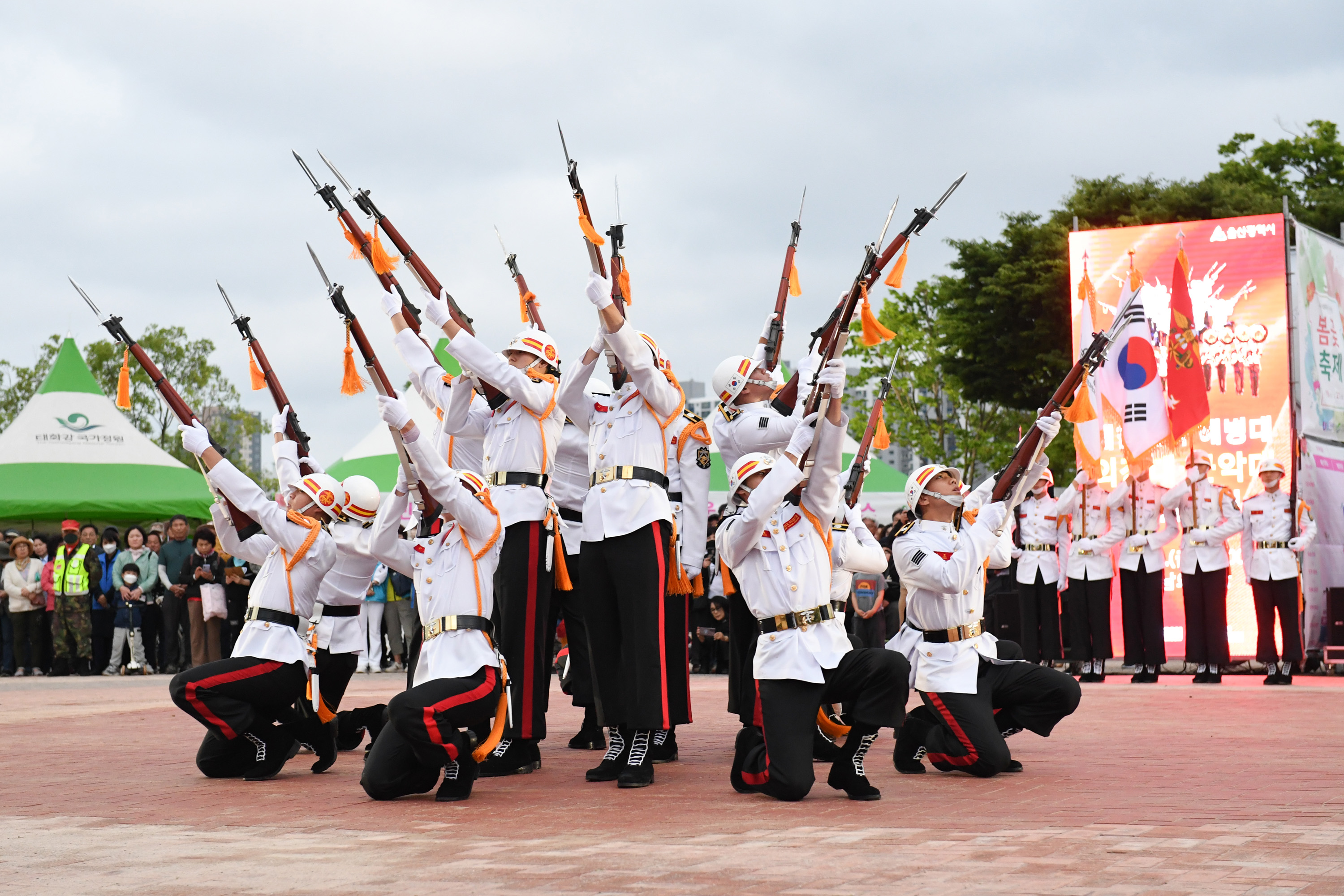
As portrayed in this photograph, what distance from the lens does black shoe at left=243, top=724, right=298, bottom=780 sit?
763cm

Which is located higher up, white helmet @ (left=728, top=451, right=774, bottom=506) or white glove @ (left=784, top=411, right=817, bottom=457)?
white glove @ (left=784, top=411, right=817, bottom=457)

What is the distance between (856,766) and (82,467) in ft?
66.8

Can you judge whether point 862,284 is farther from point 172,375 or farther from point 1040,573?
point 172,375

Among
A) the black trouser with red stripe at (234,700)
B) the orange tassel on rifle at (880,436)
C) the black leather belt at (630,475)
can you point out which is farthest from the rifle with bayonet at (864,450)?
the black trouser with red stripe at (234,700)

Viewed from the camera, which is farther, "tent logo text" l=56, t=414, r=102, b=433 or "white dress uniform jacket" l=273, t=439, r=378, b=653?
"tent logo text" l=56, t=414, r=102, b=433

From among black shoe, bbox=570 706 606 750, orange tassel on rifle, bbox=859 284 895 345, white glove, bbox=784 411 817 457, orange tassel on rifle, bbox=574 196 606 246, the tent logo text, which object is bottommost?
black shoe, bbox=570 706 606 750

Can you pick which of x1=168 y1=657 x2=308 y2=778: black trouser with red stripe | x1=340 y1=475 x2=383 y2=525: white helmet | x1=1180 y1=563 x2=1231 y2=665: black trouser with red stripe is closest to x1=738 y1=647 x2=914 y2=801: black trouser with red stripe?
x1=168 y1=657 x2=308 y2=778: black trouser with red stripe

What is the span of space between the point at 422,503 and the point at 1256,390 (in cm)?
1067

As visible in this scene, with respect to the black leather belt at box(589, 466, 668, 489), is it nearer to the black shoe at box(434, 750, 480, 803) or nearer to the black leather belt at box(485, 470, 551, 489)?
the black leather belt at box(485, 470, 551, 489)

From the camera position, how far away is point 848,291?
727cm

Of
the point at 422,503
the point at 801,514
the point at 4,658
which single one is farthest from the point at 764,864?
the point at 4,658

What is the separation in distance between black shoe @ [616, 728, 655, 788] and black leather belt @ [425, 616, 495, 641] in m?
0.97

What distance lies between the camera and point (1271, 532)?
14383mm

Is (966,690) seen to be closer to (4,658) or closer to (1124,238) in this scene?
(1124,238)
